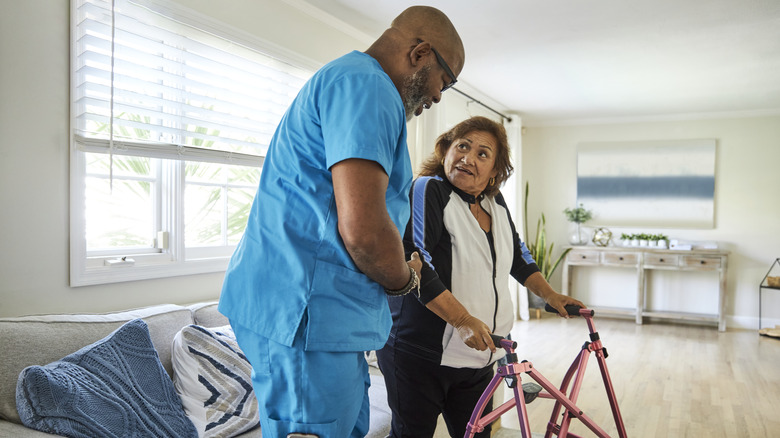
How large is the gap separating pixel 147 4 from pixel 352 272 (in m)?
1.98

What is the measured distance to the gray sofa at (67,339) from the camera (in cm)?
153

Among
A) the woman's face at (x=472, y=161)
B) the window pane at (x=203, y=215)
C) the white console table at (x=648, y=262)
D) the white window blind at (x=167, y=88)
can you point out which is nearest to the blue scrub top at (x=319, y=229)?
the woman's face at (x=472, y=161)

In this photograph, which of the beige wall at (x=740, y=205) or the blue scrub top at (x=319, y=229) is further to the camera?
the beige wall at (x=740, y=205)

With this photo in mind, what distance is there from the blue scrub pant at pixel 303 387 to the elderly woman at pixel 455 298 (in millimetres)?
539

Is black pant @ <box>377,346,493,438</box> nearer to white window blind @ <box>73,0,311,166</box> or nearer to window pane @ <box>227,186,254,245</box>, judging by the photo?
white window blind @ <box>73,0,311,166</box>

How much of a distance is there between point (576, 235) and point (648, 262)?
2.97 ft

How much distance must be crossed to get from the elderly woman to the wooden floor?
1.66m

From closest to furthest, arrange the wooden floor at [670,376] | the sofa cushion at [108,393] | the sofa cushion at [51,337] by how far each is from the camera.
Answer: the sofa cushion at [108,393]
the sofa cushion at [51,337]
the wooden floor at [670,376]

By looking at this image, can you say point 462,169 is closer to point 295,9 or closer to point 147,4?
point 147,4

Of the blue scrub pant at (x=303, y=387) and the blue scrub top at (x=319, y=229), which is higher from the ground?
the blue scrub top at (x=319, y=229)

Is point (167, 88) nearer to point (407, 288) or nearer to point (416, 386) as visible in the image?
point (416, 386)

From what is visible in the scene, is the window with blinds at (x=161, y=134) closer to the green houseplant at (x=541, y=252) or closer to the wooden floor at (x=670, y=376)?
the wooden floor at (x=670, y=376)

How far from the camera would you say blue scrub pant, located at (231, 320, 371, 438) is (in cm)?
86

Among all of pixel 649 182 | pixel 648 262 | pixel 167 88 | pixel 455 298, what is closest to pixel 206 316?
pixel 167 88
